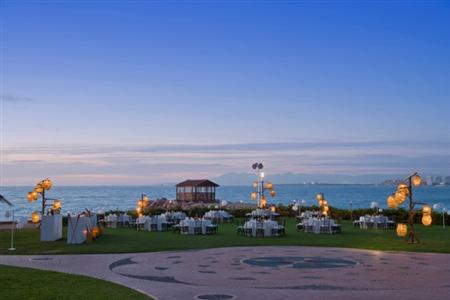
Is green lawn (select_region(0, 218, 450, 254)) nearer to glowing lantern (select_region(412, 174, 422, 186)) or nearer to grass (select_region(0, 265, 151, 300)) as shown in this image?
glowing lantern (select_region(412, 174, 422, 186))

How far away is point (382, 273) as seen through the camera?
12953 millimetres

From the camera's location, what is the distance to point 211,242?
20984 millimetres

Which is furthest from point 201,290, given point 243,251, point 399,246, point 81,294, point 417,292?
point 399,246

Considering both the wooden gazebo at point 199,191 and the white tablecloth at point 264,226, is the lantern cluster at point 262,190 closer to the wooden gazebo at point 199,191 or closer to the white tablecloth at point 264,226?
the white tablecloth at point 264,226

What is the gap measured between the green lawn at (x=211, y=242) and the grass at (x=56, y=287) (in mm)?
5709

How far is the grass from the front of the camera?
9.73 meters

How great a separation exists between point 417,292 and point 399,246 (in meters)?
9.03

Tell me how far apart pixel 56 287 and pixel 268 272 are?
5.02m

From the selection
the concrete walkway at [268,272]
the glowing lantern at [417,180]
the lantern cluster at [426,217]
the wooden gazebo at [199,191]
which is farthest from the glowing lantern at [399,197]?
the wooden gazebo at [199,191]

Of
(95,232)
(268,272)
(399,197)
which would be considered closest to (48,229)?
(95,232)

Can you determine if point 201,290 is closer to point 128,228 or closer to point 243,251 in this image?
point 243,251

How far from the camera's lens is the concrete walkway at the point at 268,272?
1052 centimetres

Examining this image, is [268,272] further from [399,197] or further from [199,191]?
[199,191]

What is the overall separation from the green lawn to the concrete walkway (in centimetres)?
161
